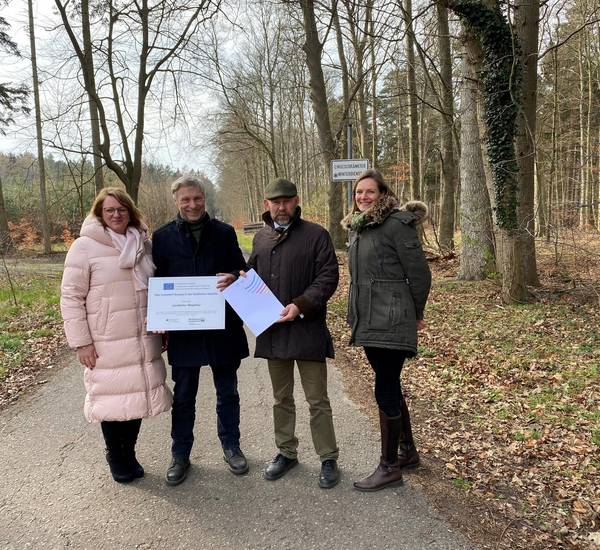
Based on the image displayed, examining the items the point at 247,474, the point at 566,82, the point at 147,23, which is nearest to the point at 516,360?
the point at 247,474

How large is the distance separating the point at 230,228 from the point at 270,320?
0.89 m

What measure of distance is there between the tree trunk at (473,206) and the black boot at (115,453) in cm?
839

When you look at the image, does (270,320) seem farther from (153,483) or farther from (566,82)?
(566,82)

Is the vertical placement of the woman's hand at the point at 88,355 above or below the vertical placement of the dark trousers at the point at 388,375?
above

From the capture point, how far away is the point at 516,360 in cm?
538

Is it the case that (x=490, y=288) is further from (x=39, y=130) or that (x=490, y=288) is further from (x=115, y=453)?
(x=39, y=130)

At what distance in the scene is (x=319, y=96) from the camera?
13531 millimetres

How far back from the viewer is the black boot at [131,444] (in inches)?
130

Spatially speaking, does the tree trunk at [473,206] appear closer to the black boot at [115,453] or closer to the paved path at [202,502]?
the paved path at [202,502]

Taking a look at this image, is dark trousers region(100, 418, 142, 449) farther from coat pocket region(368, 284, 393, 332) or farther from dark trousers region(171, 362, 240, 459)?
coat pocket region(368, 284, 393, 332)

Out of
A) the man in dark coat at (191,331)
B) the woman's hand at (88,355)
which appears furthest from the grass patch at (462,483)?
the woman's hand at (88,355)

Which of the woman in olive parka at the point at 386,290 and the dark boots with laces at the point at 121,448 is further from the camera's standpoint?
the dark boots with laces at the point at 121,448

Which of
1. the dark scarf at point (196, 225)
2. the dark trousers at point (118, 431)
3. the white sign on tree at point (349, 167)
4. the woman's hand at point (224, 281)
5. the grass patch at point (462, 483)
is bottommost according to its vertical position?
the grass patch at point (462, 483)

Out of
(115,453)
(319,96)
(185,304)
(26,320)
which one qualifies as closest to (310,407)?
(185,304)
